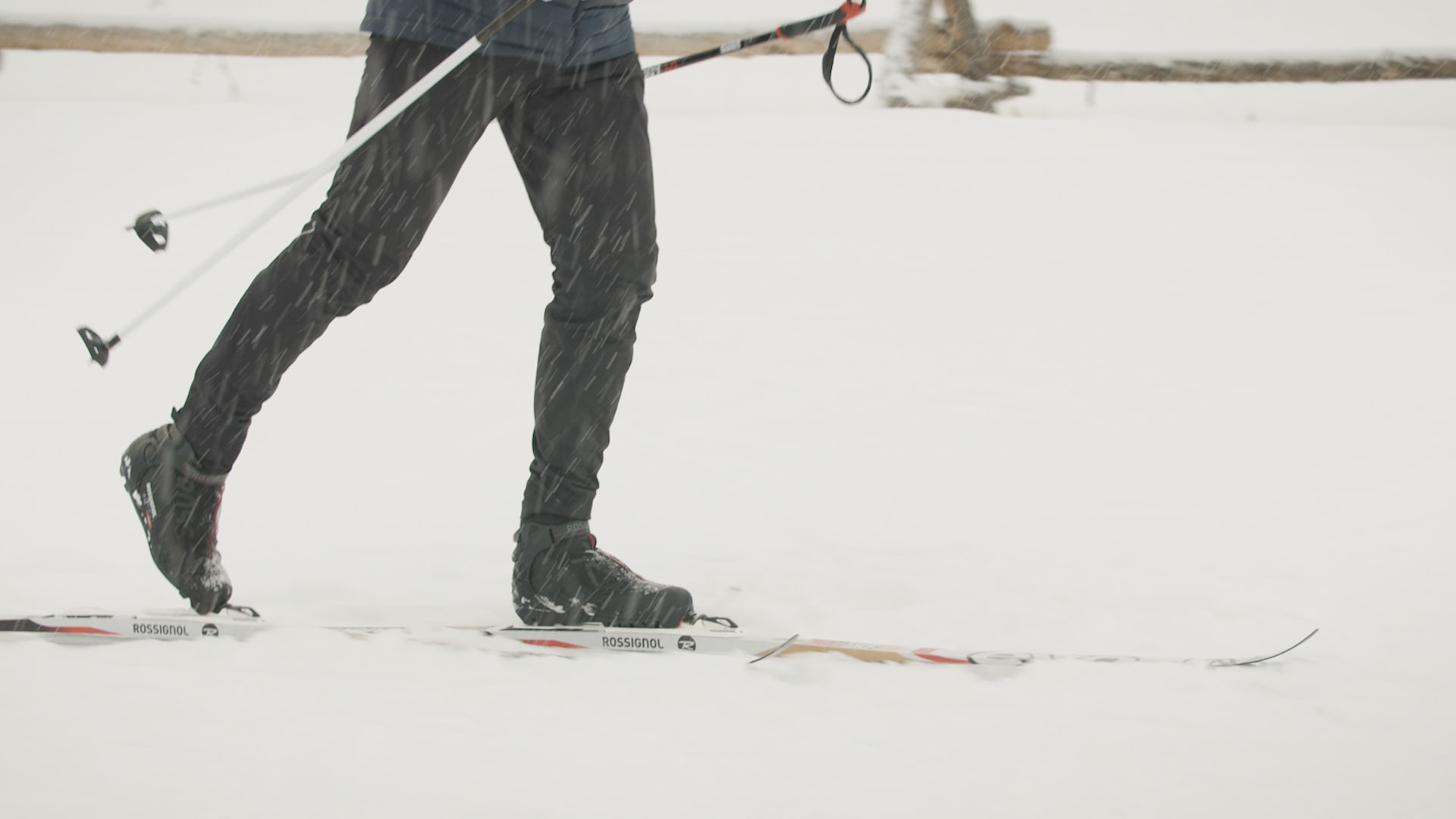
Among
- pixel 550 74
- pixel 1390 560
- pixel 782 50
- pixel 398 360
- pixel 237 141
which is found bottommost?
pixel 1390 560

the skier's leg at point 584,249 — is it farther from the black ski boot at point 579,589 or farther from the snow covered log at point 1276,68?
the snow covered log at point 1276,68

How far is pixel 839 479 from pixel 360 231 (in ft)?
5.99

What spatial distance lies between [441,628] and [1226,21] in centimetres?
1291

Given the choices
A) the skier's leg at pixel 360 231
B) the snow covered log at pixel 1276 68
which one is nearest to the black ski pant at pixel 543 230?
the skier's leg at pixel 360 231

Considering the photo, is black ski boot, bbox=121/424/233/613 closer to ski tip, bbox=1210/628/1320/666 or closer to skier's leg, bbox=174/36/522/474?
skier's leg, bbox=174/36/522/474

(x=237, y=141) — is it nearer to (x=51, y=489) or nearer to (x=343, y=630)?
(x=51, y=489)

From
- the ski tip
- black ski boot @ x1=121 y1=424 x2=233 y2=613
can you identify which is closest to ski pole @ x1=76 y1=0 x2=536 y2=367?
black ski boot @ x1=121 y1=424 x2=233 y2=613

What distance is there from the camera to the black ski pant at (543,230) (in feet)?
6.15

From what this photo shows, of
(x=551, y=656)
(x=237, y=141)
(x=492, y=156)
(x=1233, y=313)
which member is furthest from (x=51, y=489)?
(x=237, y=141)

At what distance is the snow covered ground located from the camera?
161 centimetres

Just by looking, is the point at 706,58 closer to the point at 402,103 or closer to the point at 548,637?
the point at 402,103

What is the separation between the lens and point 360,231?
1.86 metres

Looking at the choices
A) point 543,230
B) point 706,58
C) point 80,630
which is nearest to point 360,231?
point 543,230

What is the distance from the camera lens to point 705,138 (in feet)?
26.9
